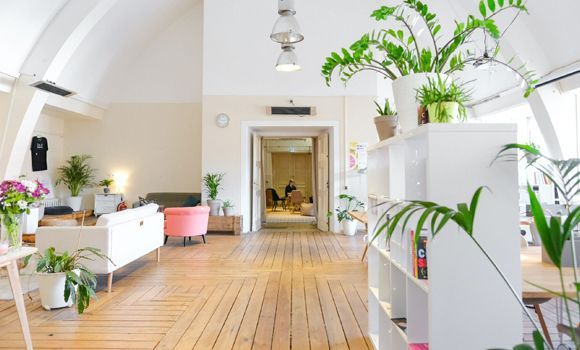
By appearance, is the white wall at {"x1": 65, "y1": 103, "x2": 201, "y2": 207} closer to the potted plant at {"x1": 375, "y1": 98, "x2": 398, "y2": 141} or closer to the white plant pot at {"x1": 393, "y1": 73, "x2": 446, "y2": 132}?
the potted plant at {"x1": 375, "y1": 98, "x2": 398, "y2": 141}

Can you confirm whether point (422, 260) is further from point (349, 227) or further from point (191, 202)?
point (191, 202)

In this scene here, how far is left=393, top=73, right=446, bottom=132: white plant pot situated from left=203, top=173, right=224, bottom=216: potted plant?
6.16 metres

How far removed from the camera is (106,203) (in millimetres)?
9625

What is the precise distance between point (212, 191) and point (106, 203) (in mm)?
3742

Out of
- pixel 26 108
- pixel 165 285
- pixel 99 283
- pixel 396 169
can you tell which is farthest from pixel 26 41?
pixel 396 169

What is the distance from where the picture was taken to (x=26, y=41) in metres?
6.50

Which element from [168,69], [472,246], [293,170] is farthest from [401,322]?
[293,170]

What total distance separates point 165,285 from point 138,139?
6834 mm

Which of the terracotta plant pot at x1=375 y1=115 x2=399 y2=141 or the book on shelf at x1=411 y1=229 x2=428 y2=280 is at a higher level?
the terracotta plant pot at x1=375 y1=115 x2=399 y2=141

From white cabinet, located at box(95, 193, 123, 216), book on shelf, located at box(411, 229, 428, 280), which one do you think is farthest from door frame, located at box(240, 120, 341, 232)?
book on shelf, located at box(411, 229, 428, 280)

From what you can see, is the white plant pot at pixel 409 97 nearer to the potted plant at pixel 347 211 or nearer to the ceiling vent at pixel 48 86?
the potted plant at pixel 347 211

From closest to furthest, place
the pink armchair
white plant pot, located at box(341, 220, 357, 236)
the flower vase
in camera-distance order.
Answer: the flower vase
the pink armchair
white plant pot, located at box(341, 220, 357, 236)

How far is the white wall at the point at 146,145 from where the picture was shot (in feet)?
32.7

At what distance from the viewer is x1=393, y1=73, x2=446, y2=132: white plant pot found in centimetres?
193
